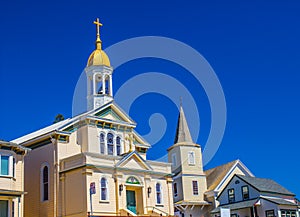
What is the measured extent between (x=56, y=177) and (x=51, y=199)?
6.16 ft

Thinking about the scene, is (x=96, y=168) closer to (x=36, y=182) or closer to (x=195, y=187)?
(x=36, y=182)

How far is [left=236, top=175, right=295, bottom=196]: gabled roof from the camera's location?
192 ft

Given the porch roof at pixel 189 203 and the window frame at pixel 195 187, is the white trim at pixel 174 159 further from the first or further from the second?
the porch roof at pixel 189 203

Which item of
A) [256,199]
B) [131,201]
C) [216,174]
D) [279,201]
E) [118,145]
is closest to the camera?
[131,201]

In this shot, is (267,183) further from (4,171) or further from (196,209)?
(4,171)

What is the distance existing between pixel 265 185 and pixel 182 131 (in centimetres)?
1208

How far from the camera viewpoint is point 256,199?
187ft

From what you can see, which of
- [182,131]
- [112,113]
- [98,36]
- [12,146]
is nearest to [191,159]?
[182,131]

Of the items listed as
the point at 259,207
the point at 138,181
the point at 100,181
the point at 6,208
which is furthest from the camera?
the point at 259,207

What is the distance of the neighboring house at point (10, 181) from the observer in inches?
1467

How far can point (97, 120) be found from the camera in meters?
47.2

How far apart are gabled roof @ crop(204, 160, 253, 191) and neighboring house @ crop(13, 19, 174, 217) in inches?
575

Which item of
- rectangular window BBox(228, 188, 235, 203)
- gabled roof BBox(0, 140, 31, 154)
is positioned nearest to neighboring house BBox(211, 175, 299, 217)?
rectangular window BBox(228, 188, 235, 203)

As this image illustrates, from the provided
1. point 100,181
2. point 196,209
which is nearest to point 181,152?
point 196,209
